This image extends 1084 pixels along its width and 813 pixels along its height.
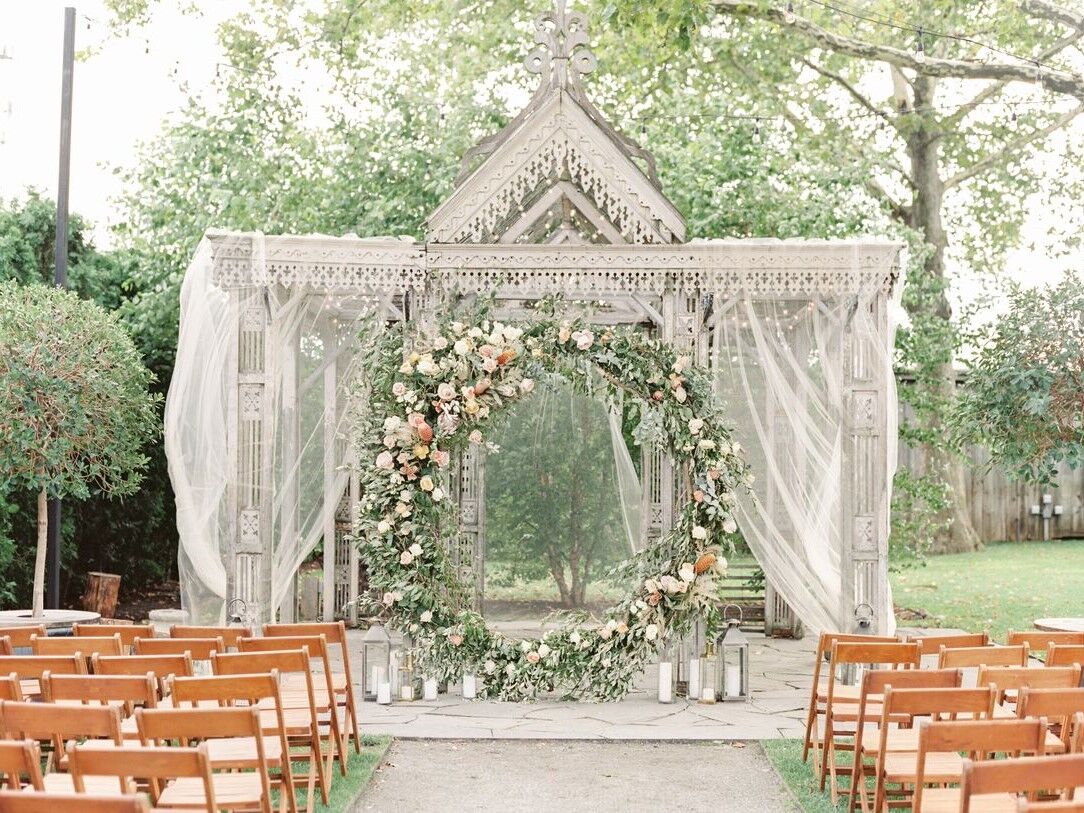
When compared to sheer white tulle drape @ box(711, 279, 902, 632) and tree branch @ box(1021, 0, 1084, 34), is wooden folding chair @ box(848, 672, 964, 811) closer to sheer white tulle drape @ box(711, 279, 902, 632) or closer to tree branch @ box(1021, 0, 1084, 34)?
sheer white tulle drape @ box(711, 279, 902, 632)

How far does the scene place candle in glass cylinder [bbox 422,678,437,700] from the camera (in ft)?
28.8

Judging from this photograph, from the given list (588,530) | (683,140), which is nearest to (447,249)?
(588,530)

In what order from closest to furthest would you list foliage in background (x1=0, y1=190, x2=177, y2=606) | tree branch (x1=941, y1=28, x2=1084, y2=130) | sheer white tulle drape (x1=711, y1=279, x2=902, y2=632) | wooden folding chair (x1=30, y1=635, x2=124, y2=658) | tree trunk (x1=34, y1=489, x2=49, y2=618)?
wooden folding chair (x1=30, y1=635, x2=124, y2=658) < sheer white tulle drape (x1=711, y1=279, x2=902, y2=632) < tree trunk (x1=34, y1=489, x2=49, y2=618) < foliage in background (x1=0, y1=190, x2=177, y2=606) < tree branch (x1=941, y1=28, x2=1084, y2=130)

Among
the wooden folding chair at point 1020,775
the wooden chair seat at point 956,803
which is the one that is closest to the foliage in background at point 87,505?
the wooden chair seat at point 956,803

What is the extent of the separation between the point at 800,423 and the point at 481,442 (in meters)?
2.55

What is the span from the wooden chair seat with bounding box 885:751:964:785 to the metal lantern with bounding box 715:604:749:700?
322cm

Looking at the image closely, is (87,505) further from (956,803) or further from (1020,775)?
(1020,775)

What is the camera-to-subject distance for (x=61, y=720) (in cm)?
447

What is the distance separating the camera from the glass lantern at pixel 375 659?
877cm

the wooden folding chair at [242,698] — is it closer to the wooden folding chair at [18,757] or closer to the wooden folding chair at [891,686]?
the wooden folding chair at [18,757]

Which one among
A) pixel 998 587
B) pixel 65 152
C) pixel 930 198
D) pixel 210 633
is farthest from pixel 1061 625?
pixel 930 198

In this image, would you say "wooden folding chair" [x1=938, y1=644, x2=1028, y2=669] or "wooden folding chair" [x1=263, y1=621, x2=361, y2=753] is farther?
"wooden folding chair" [x1=263, y1=621, x2=361, y2=753]

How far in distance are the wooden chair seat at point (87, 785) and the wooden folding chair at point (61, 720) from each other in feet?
1.21

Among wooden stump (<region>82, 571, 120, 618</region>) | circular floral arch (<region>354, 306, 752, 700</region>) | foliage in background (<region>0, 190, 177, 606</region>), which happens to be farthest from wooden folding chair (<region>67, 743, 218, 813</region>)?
wooden stump (<region>82, 571, 120, 618</region>)
